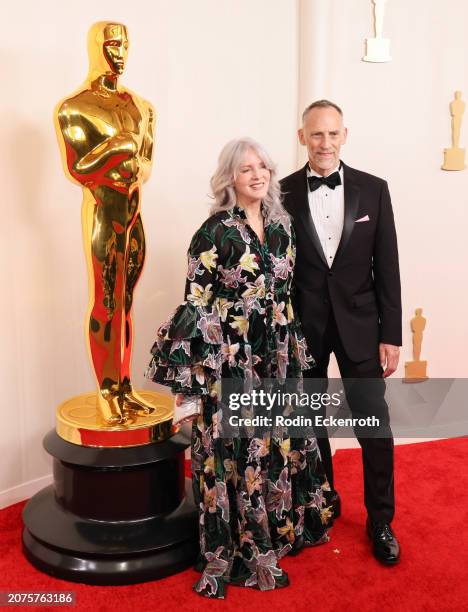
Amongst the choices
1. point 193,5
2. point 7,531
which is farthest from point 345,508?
point 193,5

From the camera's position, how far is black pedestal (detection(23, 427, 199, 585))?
8.35 feet

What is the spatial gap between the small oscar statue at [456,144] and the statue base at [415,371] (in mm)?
1108

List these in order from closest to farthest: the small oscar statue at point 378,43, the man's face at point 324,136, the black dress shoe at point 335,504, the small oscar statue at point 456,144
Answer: the man's face at point 324,136 → the black dress shoe at point 335,504 → the small oscar statue at point 378,43 → the small oscar statue at point 456,144

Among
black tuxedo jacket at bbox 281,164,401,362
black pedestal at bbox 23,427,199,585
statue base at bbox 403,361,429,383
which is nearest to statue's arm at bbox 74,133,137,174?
black tuxedo jacket at bbox 281,164,401,362

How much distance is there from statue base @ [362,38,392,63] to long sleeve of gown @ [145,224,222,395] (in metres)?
1.81

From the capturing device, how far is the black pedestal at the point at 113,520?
2545mm

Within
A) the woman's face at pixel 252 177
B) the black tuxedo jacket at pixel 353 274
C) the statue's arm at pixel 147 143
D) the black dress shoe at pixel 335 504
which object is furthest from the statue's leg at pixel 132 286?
the black dress shoe at pixel 335 504

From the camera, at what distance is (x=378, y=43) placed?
3.69 metres

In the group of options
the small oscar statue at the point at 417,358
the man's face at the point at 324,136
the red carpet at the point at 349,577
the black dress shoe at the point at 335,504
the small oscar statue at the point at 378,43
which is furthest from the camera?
the small oscar statue at the point at 417,358

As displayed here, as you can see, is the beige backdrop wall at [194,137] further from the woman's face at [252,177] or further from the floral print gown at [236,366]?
the woman's face at [252,177]

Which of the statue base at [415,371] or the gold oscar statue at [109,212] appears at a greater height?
the gold oscar statue at [109,212]

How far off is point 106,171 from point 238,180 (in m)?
0.48

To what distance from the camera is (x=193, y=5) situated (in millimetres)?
3502

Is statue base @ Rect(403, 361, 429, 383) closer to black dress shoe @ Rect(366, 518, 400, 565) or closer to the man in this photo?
the man
